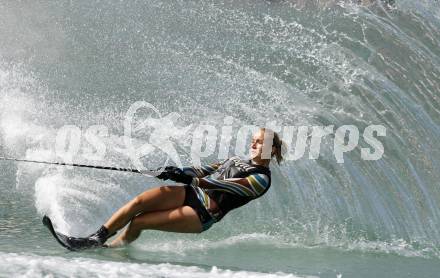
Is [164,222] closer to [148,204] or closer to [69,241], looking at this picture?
[148,204]

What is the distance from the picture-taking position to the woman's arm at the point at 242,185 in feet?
17.1

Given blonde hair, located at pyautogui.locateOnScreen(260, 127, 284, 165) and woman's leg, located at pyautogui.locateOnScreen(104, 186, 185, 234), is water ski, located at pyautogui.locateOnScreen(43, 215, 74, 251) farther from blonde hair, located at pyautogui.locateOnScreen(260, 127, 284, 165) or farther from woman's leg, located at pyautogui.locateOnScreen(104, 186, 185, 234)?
blonde hair, located at pyautogui.locateOnScreen(260, 127, 284, 165)

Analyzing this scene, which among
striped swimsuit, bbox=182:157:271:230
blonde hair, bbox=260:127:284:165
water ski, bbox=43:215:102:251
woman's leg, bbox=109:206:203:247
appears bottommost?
water ski, bbox=43:215:102:251

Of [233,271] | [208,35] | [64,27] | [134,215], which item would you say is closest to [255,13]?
[208,35]

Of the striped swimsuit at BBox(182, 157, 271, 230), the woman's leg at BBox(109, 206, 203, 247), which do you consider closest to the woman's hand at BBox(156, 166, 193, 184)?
the striped swimsuit at BBox(182, 157, 271, 230)

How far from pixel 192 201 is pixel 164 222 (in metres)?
0.26

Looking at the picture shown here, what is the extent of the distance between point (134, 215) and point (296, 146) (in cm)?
271

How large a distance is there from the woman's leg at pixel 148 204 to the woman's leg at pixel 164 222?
0.16ft

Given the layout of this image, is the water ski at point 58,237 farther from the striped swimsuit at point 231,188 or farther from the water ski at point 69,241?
the striped swimsuit at point 231,188

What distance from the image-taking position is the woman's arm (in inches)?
205

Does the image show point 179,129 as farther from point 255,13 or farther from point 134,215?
point 255,13

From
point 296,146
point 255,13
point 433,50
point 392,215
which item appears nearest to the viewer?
point 392,215

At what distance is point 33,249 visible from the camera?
4.89m

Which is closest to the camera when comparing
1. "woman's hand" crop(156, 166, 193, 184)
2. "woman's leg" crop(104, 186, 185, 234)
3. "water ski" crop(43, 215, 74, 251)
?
"water ski" crop(43, 215, 74, 251)
